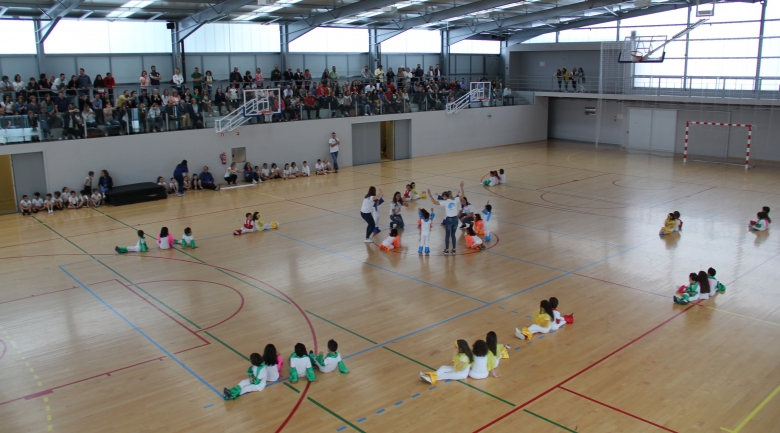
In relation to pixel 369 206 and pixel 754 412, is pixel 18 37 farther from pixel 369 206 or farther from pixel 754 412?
pixel 754 412

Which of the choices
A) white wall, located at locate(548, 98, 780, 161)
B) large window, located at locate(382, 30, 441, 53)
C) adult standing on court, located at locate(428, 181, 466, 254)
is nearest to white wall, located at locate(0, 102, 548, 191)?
white wall, located at locate(548, 98, 780, 161)

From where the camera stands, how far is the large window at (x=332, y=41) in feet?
117

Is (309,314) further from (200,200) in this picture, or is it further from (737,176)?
(737,176)

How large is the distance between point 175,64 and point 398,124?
1185cm

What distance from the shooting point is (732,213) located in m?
21.2

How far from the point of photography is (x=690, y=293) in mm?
13234

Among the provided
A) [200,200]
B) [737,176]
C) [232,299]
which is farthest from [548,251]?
[737,176]

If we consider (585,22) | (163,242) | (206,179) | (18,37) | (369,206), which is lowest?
(163,242)

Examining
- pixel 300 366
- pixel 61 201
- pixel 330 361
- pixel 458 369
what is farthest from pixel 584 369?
pixel 61 201

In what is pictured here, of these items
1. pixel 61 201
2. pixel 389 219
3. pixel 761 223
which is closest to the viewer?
pixel 761 223

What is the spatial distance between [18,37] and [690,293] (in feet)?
91.0

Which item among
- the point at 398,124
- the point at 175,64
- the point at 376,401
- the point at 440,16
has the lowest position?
the point at 376,401

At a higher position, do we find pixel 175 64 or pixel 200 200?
pixel 175 64

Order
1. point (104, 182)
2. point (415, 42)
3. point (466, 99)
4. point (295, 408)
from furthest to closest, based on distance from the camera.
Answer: point (415, 42), point (466, 99), point (104, 182), point (295, 408)
